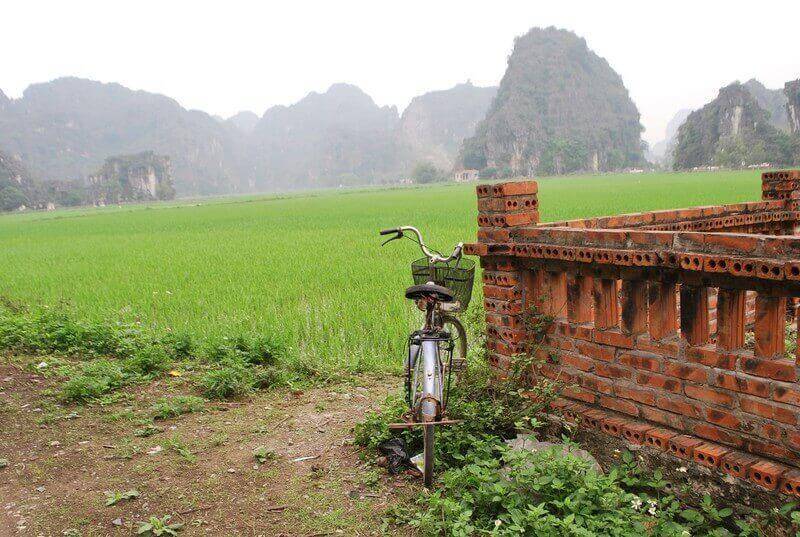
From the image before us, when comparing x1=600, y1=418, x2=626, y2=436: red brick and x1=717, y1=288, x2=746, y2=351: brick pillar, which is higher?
x1=717, y1=288, x2=746, y2=351: brick pillar

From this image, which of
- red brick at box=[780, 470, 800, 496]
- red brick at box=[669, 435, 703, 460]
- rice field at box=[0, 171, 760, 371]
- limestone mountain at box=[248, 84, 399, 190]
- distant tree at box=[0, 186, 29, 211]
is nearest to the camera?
red brick at box=[780, 470, 800, 496]

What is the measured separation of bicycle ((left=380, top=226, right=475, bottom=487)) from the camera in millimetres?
2904

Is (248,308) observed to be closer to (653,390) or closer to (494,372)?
(494,372)

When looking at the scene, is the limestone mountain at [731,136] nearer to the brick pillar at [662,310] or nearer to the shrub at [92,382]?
the brick pillar at [662,310]

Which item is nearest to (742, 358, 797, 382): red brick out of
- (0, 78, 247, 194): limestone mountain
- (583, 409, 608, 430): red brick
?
(583, 409, 608, 430): red brick

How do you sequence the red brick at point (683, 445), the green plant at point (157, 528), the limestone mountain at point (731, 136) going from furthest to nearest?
the limestone mountain at point (731, 136) < the green plant at point (157, 528) < the red brick at point (683, 445)

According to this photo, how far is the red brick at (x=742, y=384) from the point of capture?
237cm

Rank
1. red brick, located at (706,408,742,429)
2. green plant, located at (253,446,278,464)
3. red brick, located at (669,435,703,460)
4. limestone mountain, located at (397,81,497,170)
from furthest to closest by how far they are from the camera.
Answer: limestone mountain, located at (397,81,497,170), green plant, located at (253,446,278,464), red brick, located at (669,435,703,460), red brick, located at (706,408,742,429)

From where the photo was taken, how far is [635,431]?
9.17ft

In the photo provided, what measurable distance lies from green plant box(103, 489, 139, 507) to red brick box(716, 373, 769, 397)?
2.69 metres

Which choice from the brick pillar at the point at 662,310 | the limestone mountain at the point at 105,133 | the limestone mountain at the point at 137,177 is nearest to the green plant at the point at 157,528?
the brick pillar at the point at 662,310

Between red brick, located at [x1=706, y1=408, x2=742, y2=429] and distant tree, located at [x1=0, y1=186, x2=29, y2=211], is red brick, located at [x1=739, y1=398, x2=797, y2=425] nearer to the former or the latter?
red brick, located at [x1=706, y1=408, x2=742, y2=429]

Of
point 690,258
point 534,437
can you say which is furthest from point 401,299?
point 690,258

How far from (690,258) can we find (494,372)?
1.40 metres
